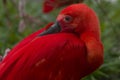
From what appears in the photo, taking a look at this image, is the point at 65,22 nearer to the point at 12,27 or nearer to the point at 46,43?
the point at 46,43

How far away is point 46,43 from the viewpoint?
9.29 feet

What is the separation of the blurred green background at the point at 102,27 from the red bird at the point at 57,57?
2.26 ft

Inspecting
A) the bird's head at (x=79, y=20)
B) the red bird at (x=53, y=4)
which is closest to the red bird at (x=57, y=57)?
the bird's head at (x=79, y=20)

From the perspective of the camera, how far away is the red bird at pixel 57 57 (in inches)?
110

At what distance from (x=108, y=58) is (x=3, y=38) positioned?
2.23 feet

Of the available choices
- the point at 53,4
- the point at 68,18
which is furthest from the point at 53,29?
the point at 53,4

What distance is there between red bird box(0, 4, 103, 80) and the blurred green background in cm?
69

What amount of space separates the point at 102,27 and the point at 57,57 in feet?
4.04

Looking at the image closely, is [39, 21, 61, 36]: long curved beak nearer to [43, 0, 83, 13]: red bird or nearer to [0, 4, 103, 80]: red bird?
[0, 4, 103, 80]: red bird

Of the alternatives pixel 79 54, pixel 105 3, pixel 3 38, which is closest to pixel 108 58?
pixel 105 3

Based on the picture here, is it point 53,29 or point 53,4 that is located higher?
point 53,29

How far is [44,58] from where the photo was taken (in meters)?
2.80

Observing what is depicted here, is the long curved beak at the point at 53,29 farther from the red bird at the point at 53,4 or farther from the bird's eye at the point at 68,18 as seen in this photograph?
the red bird at the point at 53,4

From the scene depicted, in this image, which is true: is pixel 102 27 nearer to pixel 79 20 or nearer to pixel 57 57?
pixel 79 20
